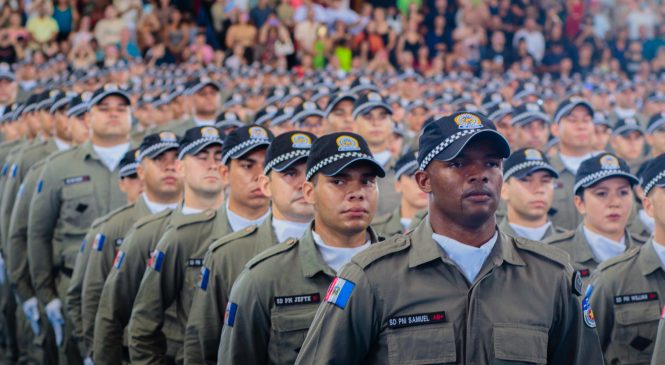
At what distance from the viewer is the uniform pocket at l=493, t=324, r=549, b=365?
354cm

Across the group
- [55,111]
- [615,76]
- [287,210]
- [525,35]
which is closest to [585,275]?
[287,210]

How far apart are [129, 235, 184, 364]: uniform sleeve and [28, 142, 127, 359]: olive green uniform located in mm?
2819

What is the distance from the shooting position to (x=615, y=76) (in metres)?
21.1

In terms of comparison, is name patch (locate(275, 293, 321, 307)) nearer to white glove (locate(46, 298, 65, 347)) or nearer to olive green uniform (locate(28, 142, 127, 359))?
olive green uniform (locate(28, 142, 127, 359))

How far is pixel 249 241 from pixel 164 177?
6.82 ft

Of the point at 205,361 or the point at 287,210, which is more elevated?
the point at 287,210

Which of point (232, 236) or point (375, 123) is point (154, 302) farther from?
point (375, 123)

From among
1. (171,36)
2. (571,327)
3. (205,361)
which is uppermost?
(171,36)

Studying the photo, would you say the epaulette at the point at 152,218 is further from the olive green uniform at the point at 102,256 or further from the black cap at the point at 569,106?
the black cap at the point at 569,106

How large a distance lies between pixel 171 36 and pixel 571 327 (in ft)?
69.4

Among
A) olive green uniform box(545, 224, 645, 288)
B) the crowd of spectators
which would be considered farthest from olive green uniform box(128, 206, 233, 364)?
the crowd of spectators

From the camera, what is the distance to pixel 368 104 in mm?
10055

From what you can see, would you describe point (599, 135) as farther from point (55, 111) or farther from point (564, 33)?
point (564, 33)

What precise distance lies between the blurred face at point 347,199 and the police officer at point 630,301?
1376 mm
